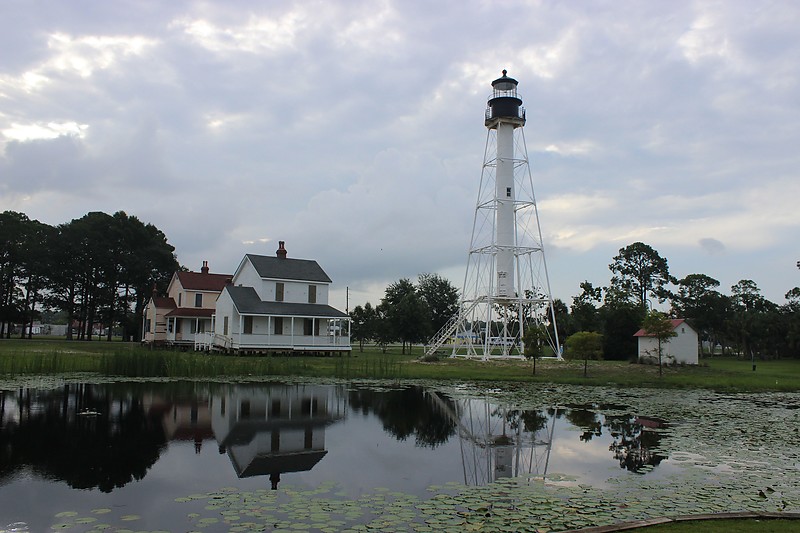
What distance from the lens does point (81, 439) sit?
12.8 metres

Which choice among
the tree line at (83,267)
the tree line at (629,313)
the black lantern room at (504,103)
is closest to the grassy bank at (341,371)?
the tree line at (629,313)

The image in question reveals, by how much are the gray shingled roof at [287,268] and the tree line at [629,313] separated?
29.0 feet

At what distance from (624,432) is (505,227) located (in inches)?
1174

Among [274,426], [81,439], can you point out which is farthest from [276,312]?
[81,439]

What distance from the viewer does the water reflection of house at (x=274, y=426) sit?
11.4m

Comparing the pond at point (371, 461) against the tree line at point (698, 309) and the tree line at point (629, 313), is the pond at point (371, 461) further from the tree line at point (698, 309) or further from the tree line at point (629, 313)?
the tree line at point (698, 309)

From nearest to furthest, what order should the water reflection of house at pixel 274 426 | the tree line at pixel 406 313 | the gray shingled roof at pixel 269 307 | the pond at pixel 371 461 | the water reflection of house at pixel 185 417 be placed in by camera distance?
the pond at pixel 371 461
the water reflection of house at pixel 274 426
the water reflection of house at pixel 185 417
the gray shingled roof at pixel 269 307
the tree line at pixel 406 313

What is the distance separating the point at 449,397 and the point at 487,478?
11.6 meters

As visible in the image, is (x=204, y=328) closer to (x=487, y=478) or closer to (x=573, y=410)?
(x=573, y=410)

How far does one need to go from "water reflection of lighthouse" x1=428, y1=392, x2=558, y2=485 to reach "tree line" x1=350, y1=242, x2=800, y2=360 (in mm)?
13475

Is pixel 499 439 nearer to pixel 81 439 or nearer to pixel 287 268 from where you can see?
pixel 81 439

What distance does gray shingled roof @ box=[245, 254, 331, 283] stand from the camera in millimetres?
47597

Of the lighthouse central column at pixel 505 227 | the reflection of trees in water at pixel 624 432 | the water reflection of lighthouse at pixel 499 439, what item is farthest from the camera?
the lighthouse central column at pixel 505 227

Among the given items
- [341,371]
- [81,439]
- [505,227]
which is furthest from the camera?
[505,227]
